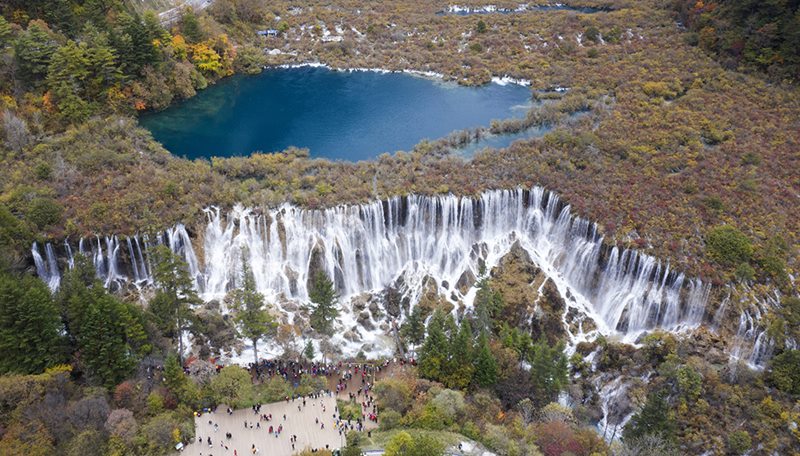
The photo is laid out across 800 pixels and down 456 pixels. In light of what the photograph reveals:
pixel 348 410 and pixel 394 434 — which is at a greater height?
pixel 394 434

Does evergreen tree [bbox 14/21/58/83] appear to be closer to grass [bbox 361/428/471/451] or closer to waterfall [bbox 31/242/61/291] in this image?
waterfall [bbox 31/242/61/291]

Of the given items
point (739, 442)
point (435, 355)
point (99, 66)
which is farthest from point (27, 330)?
point (739, 442)

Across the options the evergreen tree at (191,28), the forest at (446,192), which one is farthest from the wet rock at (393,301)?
the evergreen tree at (191,28)

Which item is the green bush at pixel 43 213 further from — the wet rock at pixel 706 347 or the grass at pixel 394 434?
the wet rock at pixel 706 347

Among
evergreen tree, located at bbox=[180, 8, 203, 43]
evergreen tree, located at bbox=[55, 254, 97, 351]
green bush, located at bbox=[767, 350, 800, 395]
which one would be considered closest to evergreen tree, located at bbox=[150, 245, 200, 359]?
evergreen tree, located at bbox=[55, 254, 97, 351]

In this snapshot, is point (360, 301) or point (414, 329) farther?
point (360, 301)

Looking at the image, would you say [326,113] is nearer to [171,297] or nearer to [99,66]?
[99,66]

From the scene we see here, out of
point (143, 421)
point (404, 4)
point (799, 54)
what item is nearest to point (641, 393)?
point (143, 421)
